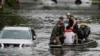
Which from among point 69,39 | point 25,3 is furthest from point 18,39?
point 25,3

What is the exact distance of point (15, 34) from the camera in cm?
2730

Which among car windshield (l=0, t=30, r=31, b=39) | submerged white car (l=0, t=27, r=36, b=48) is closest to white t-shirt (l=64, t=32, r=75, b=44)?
submerged white car (l=0, t=27, r=36, b=48)

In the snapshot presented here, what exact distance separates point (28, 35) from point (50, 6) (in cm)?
Result: 5514

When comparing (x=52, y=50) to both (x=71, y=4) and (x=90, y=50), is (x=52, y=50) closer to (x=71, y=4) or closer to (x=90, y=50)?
(x=90, y=50)

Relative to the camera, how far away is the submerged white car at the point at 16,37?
25.9 meters

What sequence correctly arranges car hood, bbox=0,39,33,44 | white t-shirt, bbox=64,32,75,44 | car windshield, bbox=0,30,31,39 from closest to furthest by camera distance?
1. car hood, bbox=0,39,33,44
2. car windshield, bbox=0,30,31,39
3. white t-shirt, bbox=64,32,75,44

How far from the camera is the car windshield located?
27000 mm

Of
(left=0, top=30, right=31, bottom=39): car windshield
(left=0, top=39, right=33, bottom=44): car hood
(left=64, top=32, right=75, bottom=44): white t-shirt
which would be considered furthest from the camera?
(left=64, top=32, right=75, bottom=44): white t-shirt

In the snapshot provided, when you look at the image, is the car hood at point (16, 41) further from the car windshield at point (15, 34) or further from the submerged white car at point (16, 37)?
the car windshield at point (15, 34)

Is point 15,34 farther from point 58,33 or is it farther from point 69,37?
point 69,37

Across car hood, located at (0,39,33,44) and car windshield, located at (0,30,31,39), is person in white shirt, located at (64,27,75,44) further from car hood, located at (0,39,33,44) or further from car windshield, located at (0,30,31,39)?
car hood, located at (0,39,33,44)

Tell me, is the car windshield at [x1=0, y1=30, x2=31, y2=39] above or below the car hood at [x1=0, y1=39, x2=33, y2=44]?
above

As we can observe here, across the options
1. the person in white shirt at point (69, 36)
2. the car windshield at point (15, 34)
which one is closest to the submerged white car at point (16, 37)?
the car windshield at point (15, 34)

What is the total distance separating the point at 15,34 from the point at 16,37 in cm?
40
